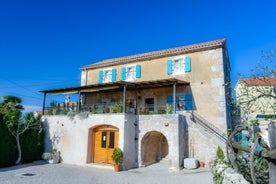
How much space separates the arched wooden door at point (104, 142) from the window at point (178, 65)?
26.2ft

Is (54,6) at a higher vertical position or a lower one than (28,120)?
higher

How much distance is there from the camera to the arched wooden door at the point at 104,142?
56.5ft

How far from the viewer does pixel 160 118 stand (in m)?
16.9

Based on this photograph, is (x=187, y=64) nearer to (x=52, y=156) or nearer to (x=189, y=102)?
(x=189, y=102)

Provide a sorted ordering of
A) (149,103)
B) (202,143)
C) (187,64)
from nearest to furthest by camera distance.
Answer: (202,143)
(187,64)
(149,103)

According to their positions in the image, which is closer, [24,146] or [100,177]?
[100,177]

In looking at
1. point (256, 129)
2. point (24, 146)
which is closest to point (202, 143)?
point (256, 129)

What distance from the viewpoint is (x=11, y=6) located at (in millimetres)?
Answer: 15953

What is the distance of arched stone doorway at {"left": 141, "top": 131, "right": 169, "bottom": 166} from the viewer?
17.6 m

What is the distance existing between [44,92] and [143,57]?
10.8 metres

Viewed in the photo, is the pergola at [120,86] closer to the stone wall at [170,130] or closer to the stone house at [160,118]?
the stone house at [160,118]

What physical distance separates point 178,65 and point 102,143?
10174 mm

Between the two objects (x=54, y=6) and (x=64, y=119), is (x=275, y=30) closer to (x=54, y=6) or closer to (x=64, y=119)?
(x=54, y=6)

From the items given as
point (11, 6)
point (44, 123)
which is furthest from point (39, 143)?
point (11, 6)
